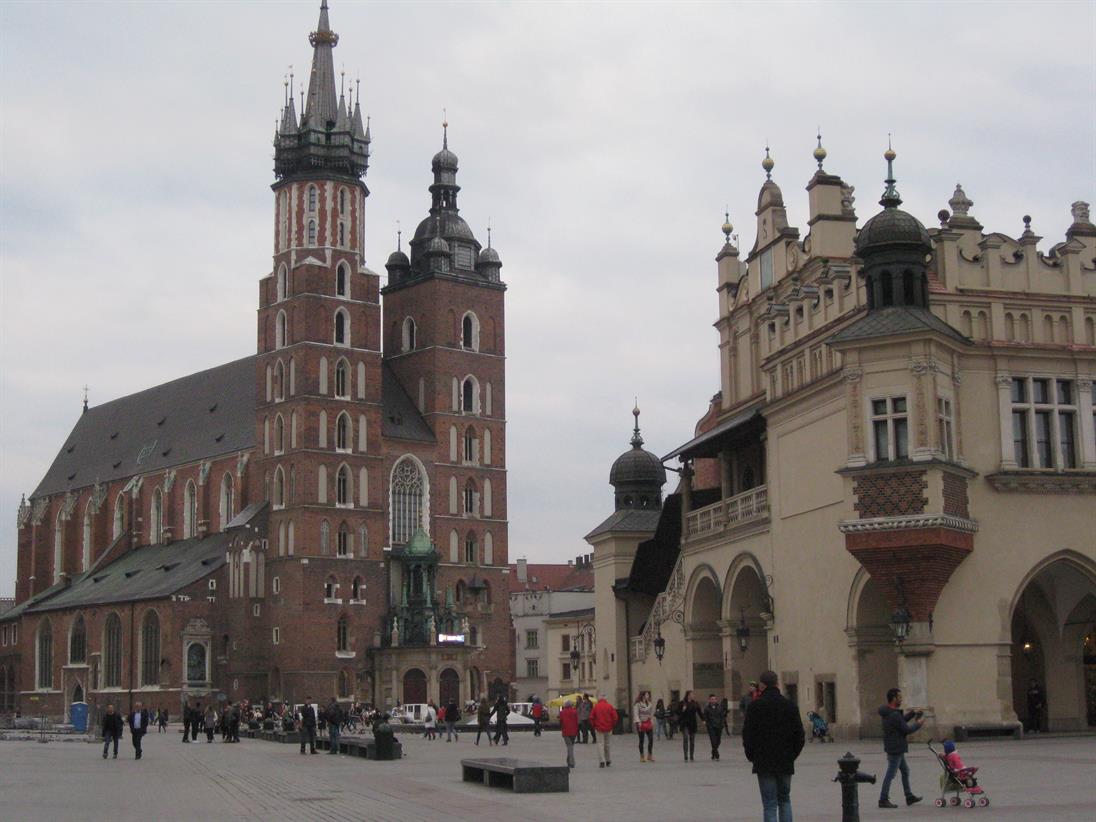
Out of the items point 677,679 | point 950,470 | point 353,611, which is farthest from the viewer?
point 353,611

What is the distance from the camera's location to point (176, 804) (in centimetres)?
2192

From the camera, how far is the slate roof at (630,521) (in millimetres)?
56406

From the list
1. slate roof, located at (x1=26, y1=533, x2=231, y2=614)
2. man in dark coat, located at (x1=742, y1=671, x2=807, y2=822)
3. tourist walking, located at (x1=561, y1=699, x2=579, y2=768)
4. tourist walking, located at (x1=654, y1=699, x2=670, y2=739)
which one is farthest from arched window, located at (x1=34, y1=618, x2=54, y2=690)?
man in dark coat, located at (x1=742, y1=671, x2=807, y2=822)

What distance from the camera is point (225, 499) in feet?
315

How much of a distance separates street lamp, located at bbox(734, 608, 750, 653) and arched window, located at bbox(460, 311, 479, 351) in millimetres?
54402

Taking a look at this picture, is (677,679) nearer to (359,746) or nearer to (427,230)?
(359,746)

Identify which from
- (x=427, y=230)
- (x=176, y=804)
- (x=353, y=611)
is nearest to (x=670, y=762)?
(x=176, y=804)

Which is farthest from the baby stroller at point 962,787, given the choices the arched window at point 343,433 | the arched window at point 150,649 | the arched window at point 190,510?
the arched window at point 190,510

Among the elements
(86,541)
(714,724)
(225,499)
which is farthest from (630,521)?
(86,541)

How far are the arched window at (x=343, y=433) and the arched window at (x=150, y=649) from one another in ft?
45.2

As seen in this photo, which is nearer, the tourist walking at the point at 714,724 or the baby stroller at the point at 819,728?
the tourist walking at the point at 714,724

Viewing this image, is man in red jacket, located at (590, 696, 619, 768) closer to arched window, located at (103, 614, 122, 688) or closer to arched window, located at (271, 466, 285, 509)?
arched window, located at (271, 466, 285, 509)

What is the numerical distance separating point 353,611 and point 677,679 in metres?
41.5

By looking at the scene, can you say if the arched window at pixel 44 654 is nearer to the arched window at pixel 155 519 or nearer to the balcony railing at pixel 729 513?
the arched window at pixel 155 519
